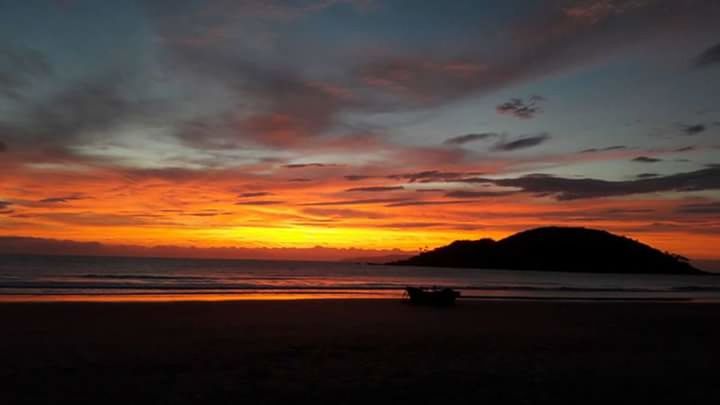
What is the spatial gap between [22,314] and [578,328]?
63.2ft

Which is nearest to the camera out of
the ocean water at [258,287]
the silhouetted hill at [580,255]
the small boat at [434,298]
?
the small boat at [434,298]

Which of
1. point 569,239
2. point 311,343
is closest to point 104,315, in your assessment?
point 311,343

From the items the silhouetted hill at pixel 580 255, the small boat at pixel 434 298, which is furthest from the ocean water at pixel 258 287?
the silhouetted hill at pixel 580 255

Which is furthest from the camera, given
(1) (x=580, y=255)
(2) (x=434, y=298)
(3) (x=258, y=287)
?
(1) (x=580, y=255)

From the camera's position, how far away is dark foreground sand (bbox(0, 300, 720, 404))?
29.6 feet

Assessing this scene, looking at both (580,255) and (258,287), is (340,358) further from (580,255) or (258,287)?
(580,255)

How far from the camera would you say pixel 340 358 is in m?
12.1

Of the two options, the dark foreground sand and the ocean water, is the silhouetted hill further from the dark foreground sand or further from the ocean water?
the dark foreground sand

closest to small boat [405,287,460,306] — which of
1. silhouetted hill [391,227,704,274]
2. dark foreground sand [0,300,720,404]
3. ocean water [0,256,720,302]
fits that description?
dark foreground sand [0,300,720,404]

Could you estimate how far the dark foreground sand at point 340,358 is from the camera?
9031 millimetres

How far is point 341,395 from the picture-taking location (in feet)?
29.0

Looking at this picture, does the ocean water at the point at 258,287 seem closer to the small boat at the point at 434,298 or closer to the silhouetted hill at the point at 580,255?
the small boat at the point at 434,298

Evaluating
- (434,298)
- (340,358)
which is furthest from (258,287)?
(340,358)

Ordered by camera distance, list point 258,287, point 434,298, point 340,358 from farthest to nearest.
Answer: point 258,287
point 434,298
point 340,358
